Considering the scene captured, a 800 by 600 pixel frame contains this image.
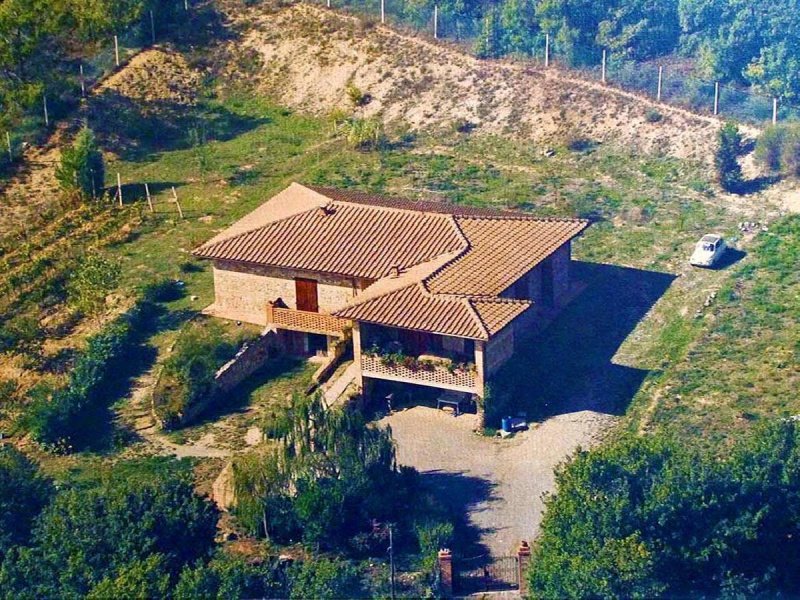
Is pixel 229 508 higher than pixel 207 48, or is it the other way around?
pixel 207 48

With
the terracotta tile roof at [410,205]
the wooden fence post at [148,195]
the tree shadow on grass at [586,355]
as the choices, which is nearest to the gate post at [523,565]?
the tree shadow on grass at [586,355]

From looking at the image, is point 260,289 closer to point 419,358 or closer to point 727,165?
point 419,358

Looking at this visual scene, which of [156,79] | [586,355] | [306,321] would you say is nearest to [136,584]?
[306,321]

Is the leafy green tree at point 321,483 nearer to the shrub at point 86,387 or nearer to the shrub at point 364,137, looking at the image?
the shrub at point 86,387

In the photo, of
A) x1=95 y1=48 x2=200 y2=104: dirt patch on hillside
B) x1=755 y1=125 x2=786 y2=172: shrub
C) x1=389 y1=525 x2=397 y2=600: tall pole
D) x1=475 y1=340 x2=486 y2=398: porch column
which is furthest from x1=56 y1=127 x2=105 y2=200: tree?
x1=389 y1=525 x2=397 y2=600: tall pole

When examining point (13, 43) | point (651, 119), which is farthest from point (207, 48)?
point (651, 119)

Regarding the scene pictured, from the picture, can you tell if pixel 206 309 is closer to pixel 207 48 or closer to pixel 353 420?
pixel 353 420

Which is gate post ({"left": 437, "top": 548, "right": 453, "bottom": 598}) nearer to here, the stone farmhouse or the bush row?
the stone farmhouse
